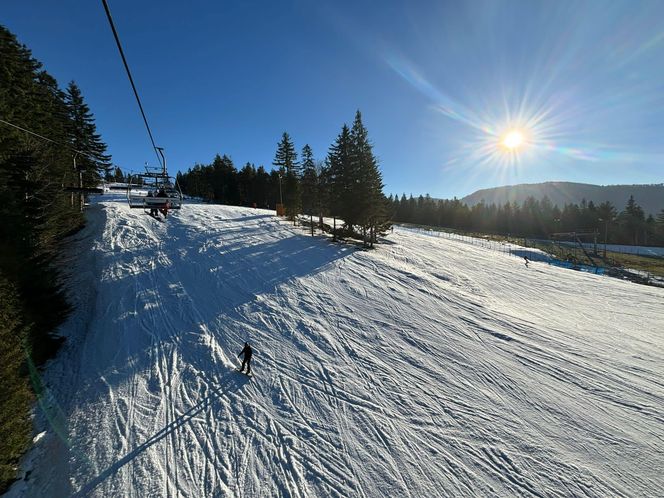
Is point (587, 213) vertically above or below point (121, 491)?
above

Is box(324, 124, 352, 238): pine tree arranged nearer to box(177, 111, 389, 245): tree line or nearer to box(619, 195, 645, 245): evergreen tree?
box(177, 111, 389, 245): tree line

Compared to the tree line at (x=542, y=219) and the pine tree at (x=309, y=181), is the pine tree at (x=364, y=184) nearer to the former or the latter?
the pine tree at (x=309, y=181)

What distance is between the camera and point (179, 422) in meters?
9.32

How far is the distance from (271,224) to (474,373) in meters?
30.8

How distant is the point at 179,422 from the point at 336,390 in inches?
230

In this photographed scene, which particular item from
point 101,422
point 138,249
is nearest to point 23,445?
point 101,422

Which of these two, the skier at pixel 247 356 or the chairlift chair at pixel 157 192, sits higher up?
the chairlift chair at pixel 157 192

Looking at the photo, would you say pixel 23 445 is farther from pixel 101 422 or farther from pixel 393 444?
pixel 393 444

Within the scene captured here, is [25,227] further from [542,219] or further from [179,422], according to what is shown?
[542,219]

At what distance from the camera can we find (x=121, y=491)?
7.28 meters

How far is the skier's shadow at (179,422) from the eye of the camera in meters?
7.54

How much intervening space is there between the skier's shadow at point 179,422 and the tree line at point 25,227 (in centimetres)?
218

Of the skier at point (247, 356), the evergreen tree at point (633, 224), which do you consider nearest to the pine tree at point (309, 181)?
the skier at point (247, 356)

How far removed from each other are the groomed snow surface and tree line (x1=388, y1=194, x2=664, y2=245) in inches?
2087
